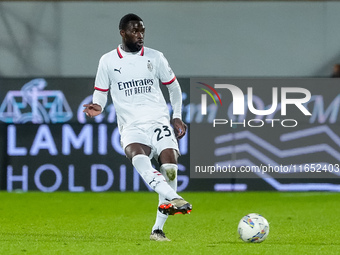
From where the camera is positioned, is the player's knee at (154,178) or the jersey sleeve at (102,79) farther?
the jersey sleeve at (102,79)

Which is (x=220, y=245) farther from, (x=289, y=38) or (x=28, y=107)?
(x=289, y=38)

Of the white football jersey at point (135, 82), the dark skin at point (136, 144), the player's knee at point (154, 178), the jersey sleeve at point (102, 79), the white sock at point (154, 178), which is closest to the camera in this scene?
the white sock at point (154, 178)

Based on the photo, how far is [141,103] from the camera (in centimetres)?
746

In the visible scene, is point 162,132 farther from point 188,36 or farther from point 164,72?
point 188,36

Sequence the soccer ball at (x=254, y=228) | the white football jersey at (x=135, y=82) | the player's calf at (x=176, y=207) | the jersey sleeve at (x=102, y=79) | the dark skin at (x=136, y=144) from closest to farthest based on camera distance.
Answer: the player's calf at (x=176, y=207), the soccer ball at (x=254, y=228), the dark skin at (x=136, y=144), the white football jersey at (x=135, y=82), the jersey sleeve at (x=102, y=79)

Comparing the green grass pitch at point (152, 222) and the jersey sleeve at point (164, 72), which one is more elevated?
the jersey sleeve at point (164, 72)

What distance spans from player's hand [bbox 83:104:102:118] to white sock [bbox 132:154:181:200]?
52 centimetres

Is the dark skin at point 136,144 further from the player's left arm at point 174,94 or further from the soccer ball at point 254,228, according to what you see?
the soccer ball at point 254,228

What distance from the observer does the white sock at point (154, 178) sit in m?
6.84

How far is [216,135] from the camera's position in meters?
13.2

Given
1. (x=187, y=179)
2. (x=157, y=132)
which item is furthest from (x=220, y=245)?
(x=187, y=179)

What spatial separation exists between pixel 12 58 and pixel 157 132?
8.49 meters

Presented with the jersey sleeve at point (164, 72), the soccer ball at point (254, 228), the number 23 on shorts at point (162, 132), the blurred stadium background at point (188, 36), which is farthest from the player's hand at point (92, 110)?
the blurred stadium background at point (188, 36)

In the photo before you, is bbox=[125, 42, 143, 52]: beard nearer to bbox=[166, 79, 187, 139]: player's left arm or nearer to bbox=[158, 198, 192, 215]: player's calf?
bbox=[166, 79, 187, 139]: player's left arm
